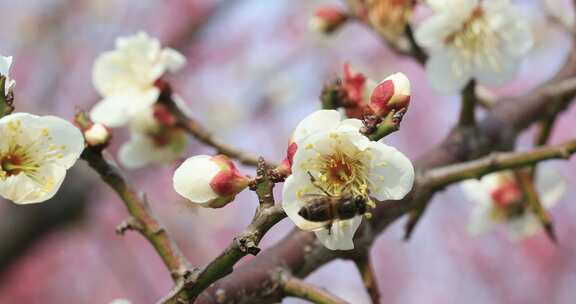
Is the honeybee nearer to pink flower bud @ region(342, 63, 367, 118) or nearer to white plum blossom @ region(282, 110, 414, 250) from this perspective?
white plum blossom @ region(282, 110, 414, 250)

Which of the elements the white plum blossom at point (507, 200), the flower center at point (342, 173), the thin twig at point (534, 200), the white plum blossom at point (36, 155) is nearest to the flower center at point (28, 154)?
the white plum blossom at point (36, 155)

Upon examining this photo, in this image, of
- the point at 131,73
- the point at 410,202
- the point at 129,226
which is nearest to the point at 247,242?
the point at 129,226

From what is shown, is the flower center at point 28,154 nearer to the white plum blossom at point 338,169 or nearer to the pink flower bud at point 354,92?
the white plum blossom at point 338,169

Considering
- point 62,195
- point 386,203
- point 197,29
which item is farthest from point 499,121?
point 197,29

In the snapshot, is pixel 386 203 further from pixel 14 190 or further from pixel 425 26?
pixel 14 190

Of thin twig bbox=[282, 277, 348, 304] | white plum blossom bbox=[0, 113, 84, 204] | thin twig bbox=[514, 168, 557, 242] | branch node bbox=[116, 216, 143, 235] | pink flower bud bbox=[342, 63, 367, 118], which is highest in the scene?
white plum blossom bbox=[0, 113, 84, 204]

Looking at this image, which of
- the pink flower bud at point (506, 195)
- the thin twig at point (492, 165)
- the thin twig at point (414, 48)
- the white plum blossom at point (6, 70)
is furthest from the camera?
the pink flower bud at point (506, 195)

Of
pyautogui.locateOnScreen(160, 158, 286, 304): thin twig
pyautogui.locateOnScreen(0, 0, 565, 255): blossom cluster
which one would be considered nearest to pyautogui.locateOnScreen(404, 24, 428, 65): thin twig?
pyautogui.locateOnScreen(0, 0, 565, 255): blossom cluster
